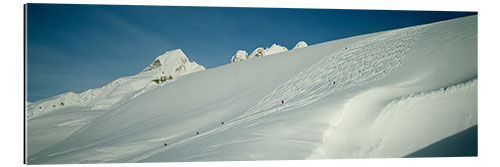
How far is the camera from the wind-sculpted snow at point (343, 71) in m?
4.31

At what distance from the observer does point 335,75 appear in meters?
4.82

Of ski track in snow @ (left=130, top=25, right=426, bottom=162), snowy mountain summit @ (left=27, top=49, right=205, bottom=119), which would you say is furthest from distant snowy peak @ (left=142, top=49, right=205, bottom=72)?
ski track in snow @ (left=130, top=25, right=426, bottom=162)

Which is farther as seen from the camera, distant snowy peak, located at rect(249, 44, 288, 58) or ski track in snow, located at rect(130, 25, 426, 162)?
A: distant snowy peak, located at rect(249, 44, 288, 58)

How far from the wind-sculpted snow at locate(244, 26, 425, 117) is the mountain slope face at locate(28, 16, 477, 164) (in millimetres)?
21

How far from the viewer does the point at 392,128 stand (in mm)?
3309

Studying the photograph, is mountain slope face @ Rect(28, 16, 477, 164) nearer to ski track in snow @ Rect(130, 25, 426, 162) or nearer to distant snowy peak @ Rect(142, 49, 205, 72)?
ski track in snow @ Rect(130, 25, 426, 162)

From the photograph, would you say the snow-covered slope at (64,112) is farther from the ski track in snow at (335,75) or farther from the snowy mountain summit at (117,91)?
the ski track in snow at (335,75)

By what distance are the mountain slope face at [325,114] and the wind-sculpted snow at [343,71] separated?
0.02 m

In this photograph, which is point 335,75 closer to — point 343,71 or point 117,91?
point 343,71

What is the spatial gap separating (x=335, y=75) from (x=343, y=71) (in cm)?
16

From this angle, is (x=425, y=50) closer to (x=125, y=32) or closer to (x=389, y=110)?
(x=389, y=110)

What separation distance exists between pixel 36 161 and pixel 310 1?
4149 mm

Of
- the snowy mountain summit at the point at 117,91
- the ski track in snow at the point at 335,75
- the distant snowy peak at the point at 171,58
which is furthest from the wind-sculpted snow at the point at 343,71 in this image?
the snowy mountain summit at the point at 117,91

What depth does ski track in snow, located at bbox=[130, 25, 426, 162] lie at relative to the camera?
4.15m
